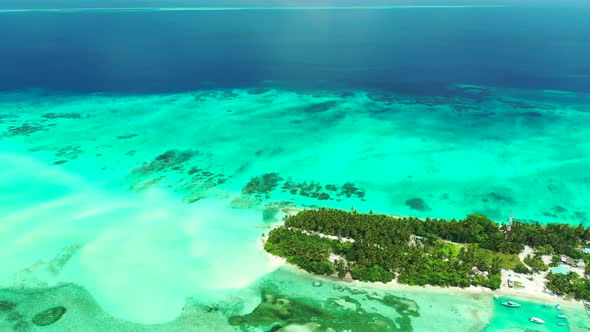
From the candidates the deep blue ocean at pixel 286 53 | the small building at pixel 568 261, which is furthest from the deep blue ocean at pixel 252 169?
the small building at pixel 568 261

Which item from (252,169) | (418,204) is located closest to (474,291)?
(418,204)

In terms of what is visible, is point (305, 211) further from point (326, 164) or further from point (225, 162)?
point (225, 162)

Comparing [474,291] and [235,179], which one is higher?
[235,179]

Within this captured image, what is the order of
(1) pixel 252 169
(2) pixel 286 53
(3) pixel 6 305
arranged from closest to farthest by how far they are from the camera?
1. (3) pixel 6 305
2. (1) pixel 252 169
3. (2) pixel 286 53

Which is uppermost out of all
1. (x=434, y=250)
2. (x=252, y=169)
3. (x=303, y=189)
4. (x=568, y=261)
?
(x=252, y=169)

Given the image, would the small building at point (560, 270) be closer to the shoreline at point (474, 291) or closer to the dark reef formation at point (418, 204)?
the shoreline at point (474, 291)

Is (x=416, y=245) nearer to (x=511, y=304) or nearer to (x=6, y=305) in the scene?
(x=511, y=304)

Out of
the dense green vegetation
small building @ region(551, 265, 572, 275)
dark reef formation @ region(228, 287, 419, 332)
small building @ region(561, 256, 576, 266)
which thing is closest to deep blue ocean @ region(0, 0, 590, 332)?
dark reef formation @ region(228, 287, 419, 332)
